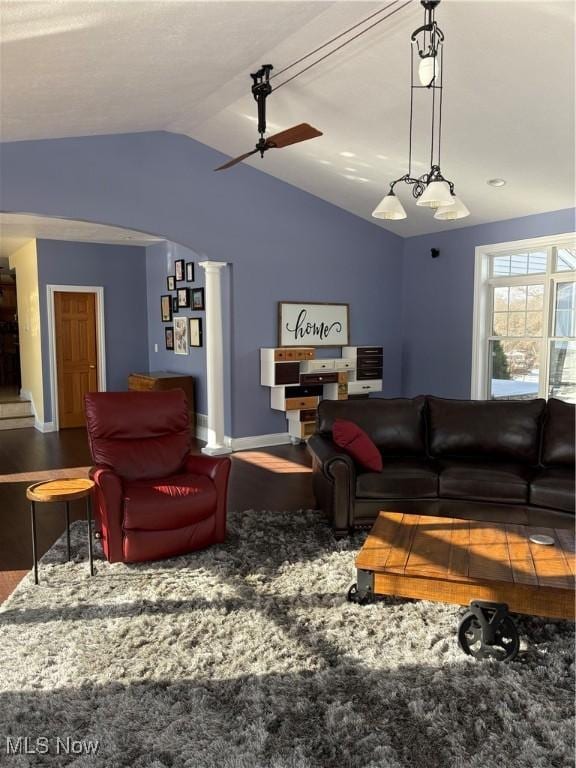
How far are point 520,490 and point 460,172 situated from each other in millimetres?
3168

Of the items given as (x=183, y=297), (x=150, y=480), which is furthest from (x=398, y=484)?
(x=183, y=297)

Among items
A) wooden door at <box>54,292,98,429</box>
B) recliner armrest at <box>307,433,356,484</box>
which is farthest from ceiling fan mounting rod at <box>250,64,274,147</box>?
wooden door at <box>54,292,98,429</box>

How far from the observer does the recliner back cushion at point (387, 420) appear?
15.4 feet

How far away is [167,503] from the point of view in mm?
3629

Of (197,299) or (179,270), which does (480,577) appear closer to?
(197,299)

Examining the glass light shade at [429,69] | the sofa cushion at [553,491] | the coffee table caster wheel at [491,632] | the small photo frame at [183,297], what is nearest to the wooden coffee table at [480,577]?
the coffee table caster wheel at [491,632]

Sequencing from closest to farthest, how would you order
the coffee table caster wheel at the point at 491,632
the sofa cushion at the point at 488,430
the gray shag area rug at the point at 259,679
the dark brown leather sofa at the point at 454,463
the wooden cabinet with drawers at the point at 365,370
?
the gray shag area rug at the point at 259,679
the coffee table caster wheel at the point at 491,632
the dark brown leather sofa at the point at 454,463
the sofa cushion at the point at 488,430
the wooden cabinet with drawers at the point at 365,370

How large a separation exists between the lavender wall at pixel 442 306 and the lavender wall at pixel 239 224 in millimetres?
198

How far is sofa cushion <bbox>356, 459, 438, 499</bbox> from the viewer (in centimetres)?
413

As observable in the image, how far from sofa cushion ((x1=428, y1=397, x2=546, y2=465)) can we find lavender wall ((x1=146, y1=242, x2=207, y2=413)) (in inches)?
154

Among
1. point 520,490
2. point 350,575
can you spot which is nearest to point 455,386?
point 520,490

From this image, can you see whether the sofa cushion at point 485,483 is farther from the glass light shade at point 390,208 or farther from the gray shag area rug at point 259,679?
the glass light shade at point 390,208

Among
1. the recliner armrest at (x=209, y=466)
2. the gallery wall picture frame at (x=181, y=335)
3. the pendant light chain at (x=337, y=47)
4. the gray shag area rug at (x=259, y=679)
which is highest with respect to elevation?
the pendant light chain at (x=337, y=47)

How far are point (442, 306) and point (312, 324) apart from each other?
5.52ft
